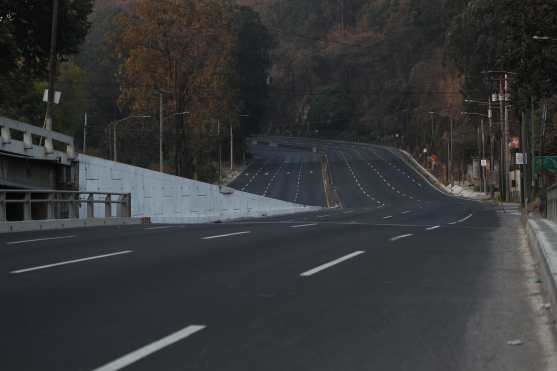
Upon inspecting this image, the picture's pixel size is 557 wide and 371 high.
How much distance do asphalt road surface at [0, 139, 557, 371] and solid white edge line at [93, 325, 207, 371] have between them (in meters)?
0.02

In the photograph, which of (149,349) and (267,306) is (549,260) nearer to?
(267,306)

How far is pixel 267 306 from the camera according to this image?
8.80 meters

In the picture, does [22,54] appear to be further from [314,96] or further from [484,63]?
[314,96]

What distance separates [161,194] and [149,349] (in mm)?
34504

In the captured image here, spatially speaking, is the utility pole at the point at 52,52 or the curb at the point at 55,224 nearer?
Result: the curb at the point at 55,224

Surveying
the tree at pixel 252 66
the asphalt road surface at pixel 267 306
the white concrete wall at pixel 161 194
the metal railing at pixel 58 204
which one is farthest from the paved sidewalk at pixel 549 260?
the tree at pixel 252 66

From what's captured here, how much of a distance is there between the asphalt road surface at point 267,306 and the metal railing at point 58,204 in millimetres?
8067

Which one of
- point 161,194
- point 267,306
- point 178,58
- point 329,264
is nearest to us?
point 267,306

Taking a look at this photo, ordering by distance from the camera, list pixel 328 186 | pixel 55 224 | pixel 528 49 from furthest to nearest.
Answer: pixel 328 186, pixel 528 49, pixel 55 224

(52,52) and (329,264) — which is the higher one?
(52,52)

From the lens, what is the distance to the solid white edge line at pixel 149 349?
6172 mm

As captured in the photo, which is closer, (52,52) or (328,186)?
(52,52)

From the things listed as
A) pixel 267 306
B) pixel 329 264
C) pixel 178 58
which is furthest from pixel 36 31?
pixel 267 306

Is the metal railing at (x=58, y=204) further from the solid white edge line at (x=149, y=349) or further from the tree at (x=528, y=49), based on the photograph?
the solid white edge line at (x=149, y=349)
